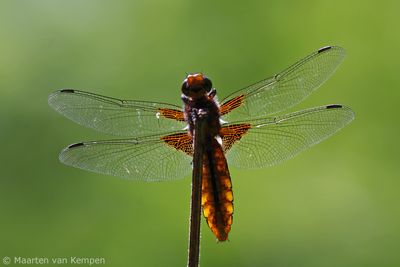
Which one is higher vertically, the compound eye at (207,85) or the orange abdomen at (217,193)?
the compound eye at (207,85)

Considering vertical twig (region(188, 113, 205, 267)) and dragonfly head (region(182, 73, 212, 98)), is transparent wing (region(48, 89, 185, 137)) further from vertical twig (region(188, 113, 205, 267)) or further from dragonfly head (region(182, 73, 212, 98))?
vertical twig (region(188, 113, 205, 267))

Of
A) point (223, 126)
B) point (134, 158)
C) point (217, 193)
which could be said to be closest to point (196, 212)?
point (217, 193)

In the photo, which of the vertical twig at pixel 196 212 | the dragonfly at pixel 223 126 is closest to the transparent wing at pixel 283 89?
the dragonfly at pixel 223 126

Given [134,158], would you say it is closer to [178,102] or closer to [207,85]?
[207,85]

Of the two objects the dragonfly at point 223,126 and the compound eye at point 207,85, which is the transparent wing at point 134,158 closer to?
the dragonfly at point 223,126

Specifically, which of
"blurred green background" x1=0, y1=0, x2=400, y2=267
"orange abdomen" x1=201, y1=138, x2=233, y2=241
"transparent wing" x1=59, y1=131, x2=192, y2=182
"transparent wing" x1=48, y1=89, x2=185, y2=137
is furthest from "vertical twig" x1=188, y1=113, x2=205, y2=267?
"blurred green background" x1=0, y1=0, x2=400, y2=267

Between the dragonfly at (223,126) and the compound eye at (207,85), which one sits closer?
the compound eye at (207,85)

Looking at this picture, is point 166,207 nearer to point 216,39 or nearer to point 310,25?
point 216,39
